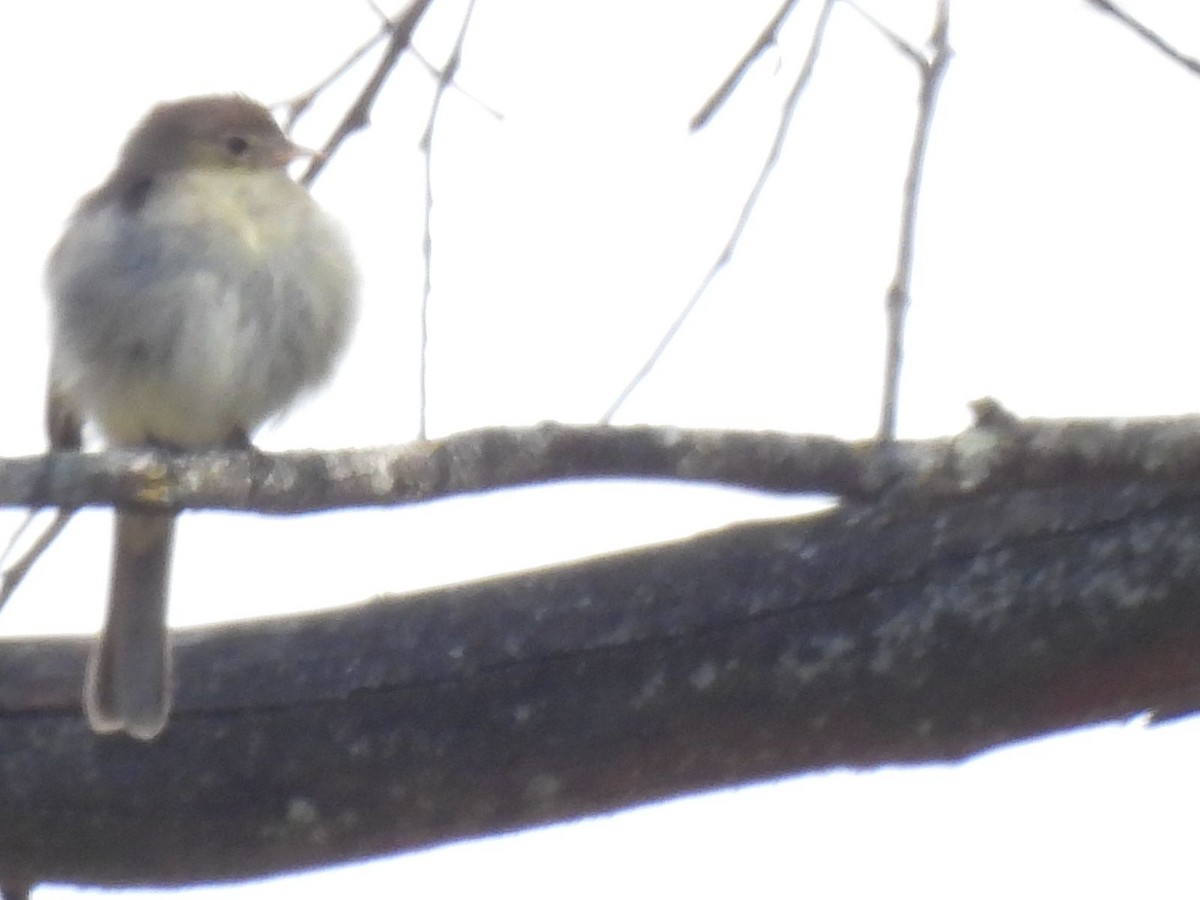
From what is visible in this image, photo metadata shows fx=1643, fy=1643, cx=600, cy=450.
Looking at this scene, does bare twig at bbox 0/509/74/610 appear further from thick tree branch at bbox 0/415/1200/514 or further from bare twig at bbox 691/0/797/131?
bare twig at bbox 691/0/797/131

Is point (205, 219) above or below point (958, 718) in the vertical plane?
above

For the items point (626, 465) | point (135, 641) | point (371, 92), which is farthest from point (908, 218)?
point (135, 641)

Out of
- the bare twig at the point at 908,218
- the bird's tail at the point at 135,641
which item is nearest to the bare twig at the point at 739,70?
the bare twig at the point at 908,218

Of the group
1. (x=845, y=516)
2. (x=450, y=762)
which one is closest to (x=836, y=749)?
(x=845, y=516)

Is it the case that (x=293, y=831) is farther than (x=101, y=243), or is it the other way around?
(x=101, y=243)

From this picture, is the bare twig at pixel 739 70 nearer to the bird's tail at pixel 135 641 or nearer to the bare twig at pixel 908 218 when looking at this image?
the bare twig at pixel 908 218

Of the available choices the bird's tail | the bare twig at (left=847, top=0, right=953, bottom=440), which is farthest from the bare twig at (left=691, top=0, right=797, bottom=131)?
the bird's tail

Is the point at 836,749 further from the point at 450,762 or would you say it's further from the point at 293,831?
the point at 293,831

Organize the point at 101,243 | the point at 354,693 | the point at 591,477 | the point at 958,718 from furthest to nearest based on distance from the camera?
1. the point at 101,243
2. the point at 354,693
3. the point at 958,718
4. the point at 591,477
